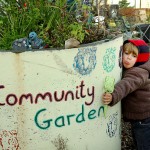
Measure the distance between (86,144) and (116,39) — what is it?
0.87 meters

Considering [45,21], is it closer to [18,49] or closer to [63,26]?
[63,26]

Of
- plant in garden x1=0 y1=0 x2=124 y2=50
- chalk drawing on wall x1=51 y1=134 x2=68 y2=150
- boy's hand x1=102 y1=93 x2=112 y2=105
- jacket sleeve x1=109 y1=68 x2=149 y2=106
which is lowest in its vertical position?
chalk drawing on wall x1=51 y1=134 x2=68 y2=150

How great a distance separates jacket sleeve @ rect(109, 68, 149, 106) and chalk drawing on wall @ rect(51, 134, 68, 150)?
1.54 ft

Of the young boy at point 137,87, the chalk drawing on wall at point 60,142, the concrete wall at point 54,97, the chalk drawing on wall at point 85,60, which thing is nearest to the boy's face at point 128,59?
the young boy at point 137,87

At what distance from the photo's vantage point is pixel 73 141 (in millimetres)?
2764

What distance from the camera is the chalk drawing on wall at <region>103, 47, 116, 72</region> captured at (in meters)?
2.74

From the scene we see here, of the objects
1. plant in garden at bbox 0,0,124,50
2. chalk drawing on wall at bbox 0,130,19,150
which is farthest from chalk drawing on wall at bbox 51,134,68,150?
plant in garden at bbox 0,0,124,50

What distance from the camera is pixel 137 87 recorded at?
9.64ft

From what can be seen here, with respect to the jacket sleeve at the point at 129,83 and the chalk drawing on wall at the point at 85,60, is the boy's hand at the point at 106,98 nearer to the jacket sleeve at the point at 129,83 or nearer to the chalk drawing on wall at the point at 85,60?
the jacket sleeve at the point at 129,83

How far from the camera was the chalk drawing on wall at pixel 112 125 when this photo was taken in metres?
2.96

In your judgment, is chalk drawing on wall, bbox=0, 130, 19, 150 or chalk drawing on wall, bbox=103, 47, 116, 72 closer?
chalk drawing on wall, bbox=0, 130, 19, 150

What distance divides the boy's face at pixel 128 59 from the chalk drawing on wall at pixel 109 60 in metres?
0.27

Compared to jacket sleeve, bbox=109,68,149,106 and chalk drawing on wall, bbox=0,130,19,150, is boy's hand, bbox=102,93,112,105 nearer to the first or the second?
jacket sleeve, bbox=109,68,149,106

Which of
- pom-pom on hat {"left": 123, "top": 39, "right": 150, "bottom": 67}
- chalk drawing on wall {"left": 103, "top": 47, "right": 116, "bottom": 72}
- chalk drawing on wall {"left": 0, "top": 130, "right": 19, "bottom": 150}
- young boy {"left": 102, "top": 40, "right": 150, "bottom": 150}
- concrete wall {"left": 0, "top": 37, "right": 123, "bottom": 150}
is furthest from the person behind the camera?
pom-pom on hat {"left": 123, "top": 39, "right": 150, "bottom": 67}
